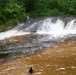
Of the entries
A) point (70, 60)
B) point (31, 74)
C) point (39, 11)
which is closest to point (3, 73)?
point (31, 74)

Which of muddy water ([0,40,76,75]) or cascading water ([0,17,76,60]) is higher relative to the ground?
cascading water ([0,17,76,60])

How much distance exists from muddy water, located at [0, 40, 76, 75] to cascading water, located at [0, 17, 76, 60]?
5.38ft

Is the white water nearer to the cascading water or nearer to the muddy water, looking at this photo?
the cascading water

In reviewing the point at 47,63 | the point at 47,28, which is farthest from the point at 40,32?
the point at 47,63

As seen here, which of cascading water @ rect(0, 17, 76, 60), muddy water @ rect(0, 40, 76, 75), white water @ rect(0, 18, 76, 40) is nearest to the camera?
muddy water @ rect(0, 40, 76, 75)

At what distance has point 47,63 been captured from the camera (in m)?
16.3

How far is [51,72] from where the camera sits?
48.0ft

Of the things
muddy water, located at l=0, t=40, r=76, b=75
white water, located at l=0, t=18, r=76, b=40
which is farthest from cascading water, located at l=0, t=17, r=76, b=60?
muddy water, located at l=0, t=40, r=76, b=75

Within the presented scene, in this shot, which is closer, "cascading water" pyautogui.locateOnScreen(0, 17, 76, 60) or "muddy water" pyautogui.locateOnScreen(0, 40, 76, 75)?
"muddy water" pyautogui.locateOnScreen(0, 40, 76, 75)

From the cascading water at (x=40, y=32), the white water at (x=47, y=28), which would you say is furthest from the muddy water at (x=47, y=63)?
the white water at (x=47, y=28)

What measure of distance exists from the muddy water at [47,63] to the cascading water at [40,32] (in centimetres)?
164

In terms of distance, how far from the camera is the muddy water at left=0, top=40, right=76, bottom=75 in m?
14.8

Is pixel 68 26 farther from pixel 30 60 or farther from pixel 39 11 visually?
pixel 30 60

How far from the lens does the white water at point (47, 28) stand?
88.5ft
